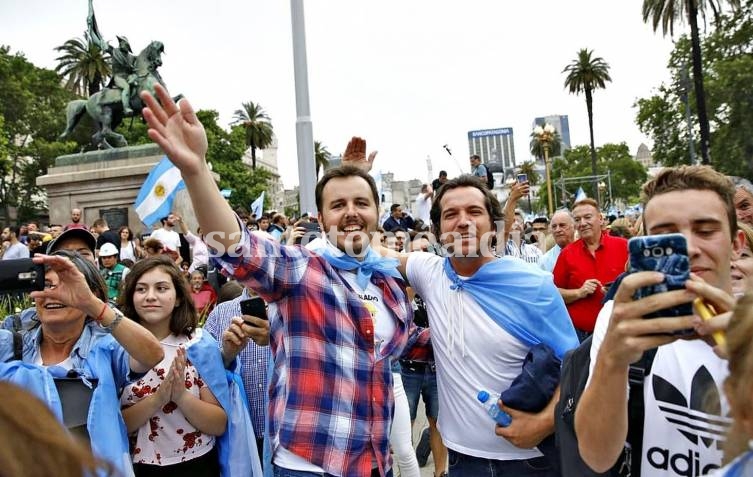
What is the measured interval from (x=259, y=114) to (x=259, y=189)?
58.8 feet

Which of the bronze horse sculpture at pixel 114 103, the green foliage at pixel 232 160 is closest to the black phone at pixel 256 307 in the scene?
the bronze horse sculpture at pixel 114 103

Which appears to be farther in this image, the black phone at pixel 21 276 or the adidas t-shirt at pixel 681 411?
the black phone at pixel 21 276

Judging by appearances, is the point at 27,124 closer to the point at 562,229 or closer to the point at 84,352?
the point at 562,229

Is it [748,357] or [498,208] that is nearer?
[748,357]

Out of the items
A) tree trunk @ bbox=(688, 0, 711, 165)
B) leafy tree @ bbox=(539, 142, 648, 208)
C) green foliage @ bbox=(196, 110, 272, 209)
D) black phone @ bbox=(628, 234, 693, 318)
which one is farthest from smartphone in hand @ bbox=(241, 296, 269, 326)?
leafy tree @ bbox=(539, 142, 648, 208)

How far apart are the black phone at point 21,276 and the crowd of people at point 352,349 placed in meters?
0.07

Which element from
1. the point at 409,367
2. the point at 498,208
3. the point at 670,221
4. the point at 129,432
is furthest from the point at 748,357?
the point at 409,367

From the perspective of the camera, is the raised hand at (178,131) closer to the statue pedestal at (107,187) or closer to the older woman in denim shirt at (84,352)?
the older woman in denim shirt at (84,352)

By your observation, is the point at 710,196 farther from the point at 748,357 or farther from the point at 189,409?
the point at 189,409

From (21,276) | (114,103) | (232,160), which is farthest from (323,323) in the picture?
(232,160)

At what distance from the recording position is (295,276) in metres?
2.39

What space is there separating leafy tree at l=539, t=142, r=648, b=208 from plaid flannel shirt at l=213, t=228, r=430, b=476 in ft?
267

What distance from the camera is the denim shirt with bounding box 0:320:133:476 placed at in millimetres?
2463

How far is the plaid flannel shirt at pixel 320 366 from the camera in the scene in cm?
229
